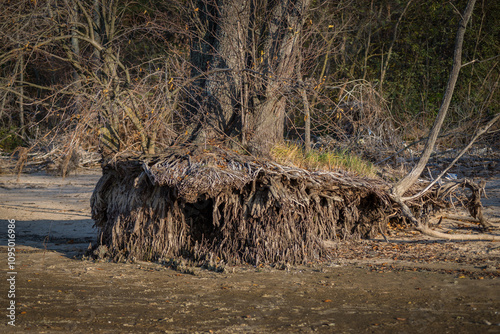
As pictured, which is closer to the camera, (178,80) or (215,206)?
(215,206)

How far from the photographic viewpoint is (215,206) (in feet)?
20.1

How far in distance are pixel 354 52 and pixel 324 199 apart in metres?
10.7

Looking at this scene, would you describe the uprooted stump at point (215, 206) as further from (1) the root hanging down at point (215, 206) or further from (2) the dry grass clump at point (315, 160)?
(2) the dry grass clump at point (315, 160)

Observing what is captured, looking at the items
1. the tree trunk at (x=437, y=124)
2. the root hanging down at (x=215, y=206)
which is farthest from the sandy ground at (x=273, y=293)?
the tree trunk at (x=437, y=124)

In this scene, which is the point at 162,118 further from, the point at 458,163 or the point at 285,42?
the point at 458,163

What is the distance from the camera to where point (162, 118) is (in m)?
6.48

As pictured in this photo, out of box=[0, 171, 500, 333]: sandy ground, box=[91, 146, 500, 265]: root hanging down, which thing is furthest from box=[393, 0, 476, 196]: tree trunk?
box=[0, 171, 500, 333]: sandy ground

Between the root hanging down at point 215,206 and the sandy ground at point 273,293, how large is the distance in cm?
31

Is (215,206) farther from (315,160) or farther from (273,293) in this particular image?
(315,160)

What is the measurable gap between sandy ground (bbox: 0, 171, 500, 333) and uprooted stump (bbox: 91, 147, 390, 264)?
1.05 feet

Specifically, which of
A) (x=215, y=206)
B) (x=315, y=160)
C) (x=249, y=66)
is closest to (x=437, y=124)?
(x=315, y=160)

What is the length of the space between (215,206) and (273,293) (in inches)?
57.4

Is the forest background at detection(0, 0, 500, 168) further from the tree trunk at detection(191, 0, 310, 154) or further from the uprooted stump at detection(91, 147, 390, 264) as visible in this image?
the uprooted stump at detection(91, 147, 390, 264)

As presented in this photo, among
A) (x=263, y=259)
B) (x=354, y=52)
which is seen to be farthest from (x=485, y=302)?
(x=354, y=52)
